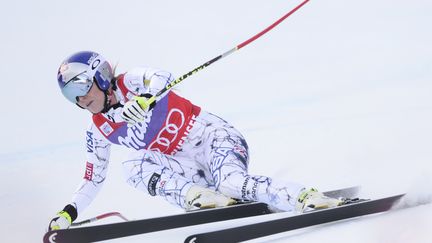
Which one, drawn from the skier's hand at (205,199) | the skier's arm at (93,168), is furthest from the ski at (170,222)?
the skier's arm at (93,168)

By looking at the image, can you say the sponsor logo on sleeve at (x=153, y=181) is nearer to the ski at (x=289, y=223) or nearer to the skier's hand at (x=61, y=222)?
the skier's hand at (x=61, y=222)

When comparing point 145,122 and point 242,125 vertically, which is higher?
point 242,125

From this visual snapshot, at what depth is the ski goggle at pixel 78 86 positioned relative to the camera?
3.42 m

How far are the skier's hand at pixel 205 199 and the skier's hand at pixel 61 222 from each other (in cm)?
61

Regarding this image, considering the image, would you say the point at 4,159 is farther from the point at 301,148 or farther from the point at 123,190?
the point at 301,148

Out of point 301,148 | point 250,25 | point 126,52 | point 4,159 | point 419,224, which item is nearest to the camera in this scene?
point 419,224

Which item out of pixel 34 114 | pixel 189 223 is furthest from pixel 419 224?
pixel 34 114

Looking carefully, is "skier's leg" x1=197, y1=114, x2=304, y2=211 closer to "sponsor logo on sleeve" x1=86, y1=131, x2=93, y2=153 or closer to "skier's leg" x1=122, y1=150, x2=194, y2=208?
"skier's leg" x1=122, y1=150, x2=194, y2=208

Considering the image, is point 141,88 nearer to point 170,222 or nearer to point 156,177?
point 156,177

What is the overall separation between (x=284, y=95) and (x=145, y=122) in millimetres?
3657

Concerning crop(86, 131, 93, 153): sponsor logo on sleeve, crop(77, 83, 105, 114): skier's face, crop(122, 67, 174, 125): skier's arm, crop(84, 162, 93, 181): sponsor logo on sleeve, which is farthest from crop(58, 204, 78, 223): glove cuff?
crop(122, 67, 174, 125): skier's arm

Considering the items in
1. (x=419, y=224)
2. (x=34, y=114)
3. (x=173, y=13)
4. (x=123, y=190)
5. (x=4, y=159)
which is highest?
(x=173, y=13)

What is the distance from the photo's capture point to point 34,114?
23.4 ft

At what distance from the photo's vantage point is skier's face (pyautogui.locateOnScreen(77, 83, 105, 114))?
3490 mm
